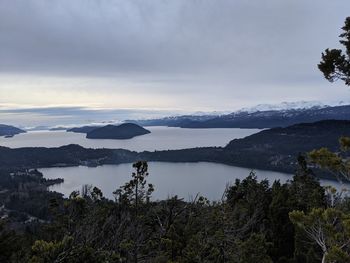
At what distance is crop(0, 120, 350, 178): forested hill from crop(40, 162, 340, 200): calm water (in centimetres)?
→ 812

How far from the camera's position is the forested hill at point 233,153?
417ft

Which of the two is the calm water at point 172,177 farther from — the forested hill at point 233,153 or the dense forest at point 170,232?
the dense forest at point 170,232

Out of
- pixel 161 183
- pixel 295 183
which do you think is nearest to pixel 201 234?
pixel 295 183

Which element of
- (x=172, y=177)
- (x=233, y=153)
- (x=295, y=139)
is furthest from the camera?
(x=295, y=139)

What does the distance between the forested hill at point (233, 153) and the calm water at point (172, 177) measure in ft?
26.6

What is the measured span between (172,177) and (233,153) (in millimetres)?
45318

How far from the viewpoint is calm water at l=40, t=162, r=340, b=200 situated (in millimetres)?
74819

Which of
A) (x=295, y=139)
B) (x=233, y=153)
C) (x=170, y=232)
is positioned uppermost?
(x=170, y=232)

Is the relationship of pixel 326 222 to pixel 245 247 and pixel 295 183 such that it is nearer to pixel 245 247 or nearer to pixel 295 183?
pixel 245 247

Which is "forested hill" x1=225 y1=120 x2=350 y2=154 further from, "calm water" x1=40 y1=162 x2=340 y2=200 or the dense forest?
the dense forest

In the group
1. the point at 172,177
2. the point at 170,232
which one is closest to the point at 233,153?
the point at 172,177

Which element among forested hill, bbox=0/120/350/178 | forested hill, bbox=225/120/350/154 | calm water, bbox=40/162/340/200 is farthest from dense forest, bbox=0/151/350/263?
forested hill, bbox=225/120/350/154

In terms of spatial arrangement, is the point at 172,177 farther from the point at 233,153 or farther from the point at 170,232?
the point at 170,232

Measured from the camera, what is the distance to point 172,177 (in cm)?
9519
